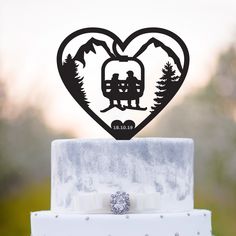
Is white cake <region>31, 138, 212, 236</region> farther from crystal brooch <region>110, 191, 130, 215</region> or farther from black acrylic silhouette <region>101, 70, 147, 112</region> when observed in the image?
black acrylic silhouette <region>101, 70, 147, 112</region>

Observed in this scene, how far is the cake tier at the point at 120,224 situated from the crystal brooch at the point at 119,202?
45 mm

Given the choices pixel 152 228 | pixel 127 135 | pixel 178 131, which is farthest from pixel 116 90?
pixel 178 131

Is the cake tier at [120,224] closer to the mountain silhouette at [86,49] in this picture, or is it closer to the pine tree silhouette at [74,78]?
the pine tree silhouette at [74,78]

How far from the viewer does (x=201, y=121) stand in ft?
29.1

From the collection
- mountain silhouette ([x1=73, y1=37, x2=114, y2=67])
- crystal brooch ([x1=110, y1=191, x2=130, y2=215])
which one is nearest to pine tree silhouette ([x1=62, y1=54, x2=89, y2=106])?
mountain silhouette ([x1=73, y1=37, x2=114, y2=67])

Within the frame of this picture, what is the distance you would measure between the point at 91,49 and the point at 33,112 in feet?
13.8

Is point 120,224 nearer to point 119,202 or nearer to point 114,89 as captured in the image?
point 119,202

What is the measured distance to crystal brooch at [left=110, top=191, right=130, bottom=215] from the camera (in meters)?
4.19

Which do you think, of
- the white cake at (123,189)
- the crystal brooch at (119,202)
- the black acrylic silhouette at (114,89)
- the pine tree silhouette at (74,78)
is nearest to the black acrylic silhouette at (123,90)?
the black acrylic silhouette at (114,89)

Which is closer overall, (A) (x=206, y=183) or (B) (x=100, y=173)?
(B) (x=100, y=173)

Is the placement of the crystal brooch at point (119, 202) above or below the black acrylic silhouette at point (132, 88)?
below

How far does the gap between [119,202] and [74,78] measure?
2.87 ft

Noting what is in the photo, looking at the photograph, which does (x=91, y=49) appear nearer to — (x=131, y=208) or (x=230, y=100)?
(x=131, y=208)

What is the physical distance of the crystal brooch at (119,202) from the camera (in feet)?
13.7
